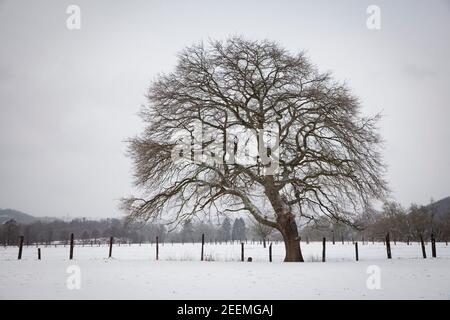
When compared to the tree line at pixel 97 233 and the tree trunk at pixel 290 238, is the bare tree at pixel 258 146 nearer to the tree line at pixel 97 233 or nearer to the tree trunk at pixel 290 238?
the tree trunk at pixel 290 238

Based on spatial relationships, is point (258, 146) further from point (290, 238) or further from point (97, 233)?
point (97, 233)

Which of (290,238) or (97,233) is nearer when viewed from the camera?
(290,238)

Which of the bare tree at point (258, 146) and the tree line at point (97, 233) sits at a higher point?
the bare tree at point (258, 146)

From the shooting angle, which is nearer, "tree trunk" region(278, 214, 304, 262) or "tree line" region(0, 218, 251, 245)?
"tree trunk" region(278, 214, 304, 262)

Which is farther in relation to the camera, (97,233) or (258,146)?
(97,233)

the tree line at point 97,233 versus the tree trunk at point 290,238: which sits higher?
the tree trunk at point 290,238

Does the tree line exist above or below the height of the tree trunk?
below

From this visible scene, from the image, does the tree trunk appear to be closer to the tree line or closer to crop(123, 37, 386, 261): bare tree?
crop(123, 37, 386, 261): bare tree

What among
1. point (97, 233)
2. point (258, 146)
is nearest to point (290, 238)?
point (258, 146)

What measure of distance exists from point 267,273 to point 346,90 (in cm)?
971

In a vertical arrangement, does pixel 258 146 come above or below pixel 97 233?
above

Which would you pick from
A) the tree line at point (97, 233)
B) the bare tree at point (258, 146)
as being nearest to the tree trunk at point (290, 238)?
the bare tree at point (258, 146)

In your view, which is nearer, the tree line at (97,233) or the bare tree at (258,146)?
the bare tree at (258,146)

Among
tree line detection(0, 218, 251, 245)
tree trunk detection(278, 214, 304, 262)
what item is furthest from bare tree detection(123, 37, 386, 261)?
tree line detection(0, 218, 251, 245)
